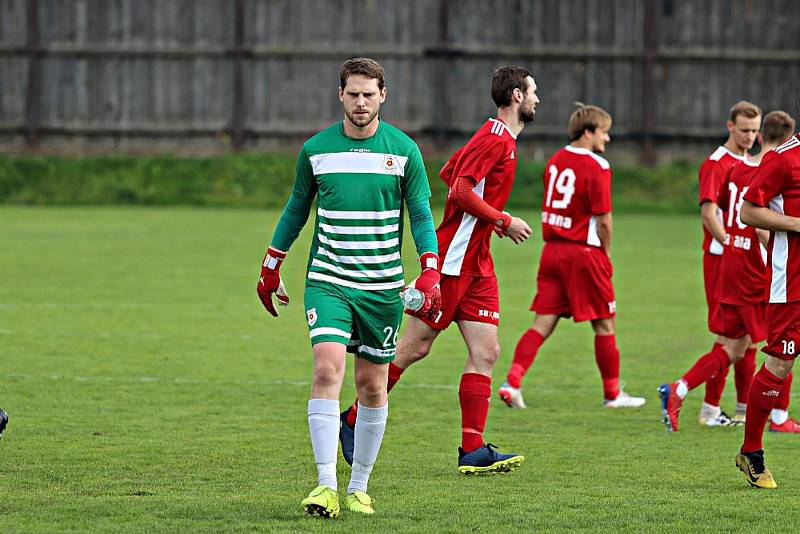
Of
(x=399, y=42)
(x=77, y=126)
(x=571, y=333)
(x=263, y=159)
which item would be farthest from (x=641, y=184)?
(x=571, y=333)

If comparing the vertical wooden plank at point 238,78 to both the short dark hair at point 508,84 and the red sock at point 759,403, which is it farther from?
the red sock at point 759,403

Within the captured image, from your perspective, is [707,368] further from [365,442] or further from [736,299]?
[365,442]

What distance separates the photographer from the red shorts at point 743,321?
8.79 metres

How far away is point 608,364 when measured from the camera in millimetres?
9773

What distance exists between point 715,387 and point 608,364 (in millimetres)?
942

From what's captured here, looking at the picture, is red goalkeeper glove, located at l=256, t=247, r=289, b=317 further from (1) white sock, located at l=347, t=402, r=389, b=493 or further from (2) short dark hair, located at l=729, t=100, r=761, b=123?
(2) short dark hair, located at l=729, t=100, r=761, b=123

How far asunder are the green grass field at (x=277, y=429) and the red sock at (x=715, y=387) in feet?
0.75

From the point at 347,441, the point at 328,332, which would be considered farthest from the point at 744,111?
the point at 328,332

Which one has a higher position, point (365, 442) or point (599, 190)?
point (599, 190)

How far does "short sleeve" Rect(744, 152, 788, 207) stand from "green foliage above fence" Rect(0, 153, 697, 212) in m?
22.7

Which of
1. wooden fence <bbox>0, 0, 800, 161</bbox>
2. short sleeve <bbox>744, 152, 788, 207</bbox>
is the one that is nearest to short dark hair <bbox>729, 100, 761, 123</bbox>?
short sleeve <bbox>744, 152, 788, 207</bbox>

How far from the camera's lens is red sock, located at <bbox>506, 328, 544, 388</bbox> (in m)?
9.70

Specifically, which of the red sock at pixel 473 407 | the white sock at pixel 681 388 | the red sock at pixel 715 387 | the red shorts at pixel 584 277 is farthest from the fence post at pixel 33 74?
the red sock at pixel 473 407

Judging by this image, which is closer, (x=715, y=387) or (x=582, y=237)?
(x=715, y=387)
